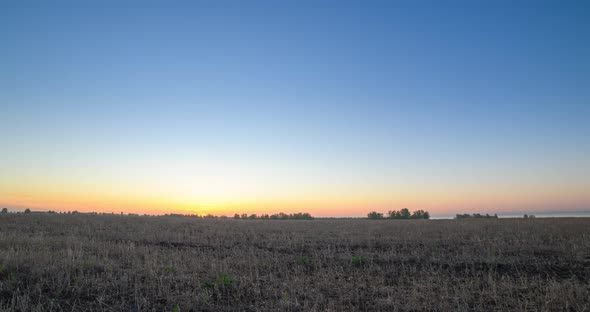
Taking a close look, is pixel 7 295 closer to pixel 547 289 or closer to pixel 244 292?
pixel 244 292

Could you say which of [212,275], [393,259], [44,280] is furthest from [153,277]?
[393,259]

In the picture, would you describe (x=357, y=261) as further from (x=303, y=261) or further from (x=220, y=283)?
(x=220, y=283)

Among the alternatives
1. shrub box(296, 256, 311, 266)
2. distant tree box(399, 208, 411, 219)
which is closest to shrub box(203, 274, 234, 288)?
shrub box(296, 256, 311, 266)

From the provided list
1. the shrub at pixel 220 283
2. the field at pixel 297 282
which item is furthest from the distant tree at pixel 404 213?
the shrub at pixel 220 283

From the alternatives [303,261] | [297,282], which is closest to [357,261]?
[303,261]

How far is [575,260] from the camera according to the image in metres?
11.7

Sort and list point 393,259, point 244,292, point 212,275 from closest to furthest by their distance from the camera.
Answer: point 244,292 → point 212,275 → point 393,259

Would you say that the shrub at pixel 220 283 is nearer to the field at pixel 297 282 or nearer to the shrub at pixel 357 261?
the field at pixel 297 282

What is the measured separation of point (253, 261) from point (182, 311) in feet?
16.8

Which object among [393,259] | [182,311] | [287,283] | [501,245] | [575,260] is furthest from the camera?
[501,245]

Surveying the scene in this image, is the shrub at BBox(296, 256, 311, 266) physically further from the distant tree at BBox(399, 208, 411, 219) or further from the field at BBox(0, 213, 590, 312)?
the distant tree at BBox(399, 208, 411, 219)

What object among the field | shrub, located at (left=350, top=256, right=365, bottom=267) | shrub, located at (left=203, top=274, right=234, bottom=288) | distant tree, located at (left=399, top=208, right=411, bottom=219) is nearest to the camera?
the field

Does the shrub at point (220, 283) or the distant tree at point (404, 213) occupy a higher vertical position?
the shrub at point (220, 283)

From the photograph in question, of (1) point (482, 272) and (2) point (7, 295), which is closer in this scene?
(2) point (7, 295)
